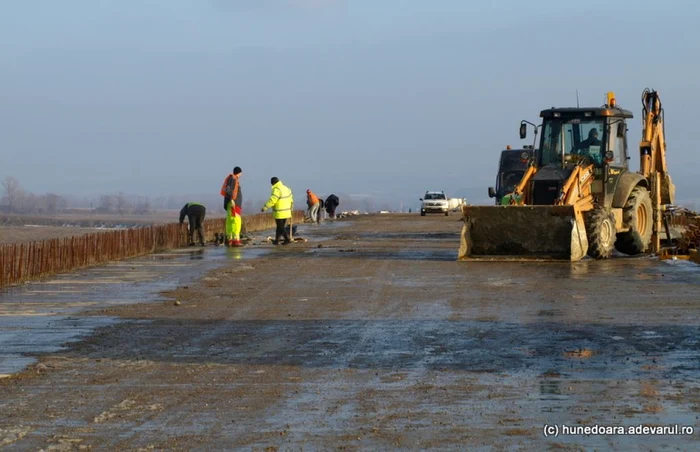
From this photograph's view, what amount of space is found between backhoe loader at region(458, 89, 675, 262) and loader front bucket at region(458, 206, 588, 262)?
21 mm

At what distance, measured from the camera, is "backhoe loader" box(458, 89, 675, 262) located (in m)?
25.7

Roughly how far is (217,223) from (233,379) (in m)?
27.8

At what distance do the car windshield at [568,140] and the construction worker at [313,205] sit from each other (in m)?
24.8

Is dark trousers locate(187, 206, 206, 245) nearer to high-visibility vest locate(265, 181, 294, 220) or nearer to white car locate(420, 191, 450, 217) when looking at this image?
high-visibility vest locate(265, 181, 294, 220)

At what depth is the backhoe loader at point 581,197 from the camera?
25719mm

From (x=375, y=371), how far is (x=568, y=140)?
1775cm

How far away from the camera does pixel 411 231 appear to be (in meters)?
42.8

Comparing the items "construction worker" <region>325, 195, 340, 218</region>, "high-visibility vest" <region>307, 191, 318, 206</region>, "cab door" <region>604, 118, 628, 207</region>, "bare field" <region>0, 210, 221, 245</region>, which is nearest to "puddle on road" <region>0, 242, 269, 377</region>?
"cab door" <region>604, 118, 628, 207</region>

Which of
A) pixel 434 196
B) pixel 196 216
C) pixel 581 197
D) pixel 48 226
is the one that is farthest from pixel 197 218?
pixel 434 196

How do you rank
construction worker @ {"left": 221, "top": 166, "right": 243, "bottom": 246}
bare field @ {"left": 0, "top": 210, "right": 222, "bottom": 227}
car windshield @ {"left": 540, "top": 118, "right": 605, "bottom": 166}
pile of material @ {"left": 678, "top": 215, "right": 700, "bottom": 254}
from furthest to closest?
1. bare field @ {"left": 0, "top": 210, "right": 222, "bottom": 227}
2. construction worker @ {"left": 221, "top": 166, "right": 243, "bottom": 246}
3. pile of material @ {"left": 678, "top": 215, "right": 700, "bottom": 254}
4. car windshield @ {"left": 540, "top": 118, "right": 605, "bottom": 166}

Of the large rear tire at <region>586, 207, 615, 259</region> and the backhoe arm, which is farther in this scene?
the backhoe arm

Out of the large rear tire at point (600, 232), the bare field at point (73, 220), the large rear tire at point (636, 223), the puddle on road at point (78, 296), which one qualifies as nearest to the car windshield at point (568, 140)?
the large rear tire at point (636, 223)

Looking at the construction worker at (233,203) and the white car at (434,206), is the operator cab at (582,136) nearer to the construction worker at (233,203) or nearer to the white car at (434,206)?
the construction worker at (233,203)

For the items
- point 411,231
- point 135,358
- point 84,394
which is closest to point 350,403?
point 84,394
